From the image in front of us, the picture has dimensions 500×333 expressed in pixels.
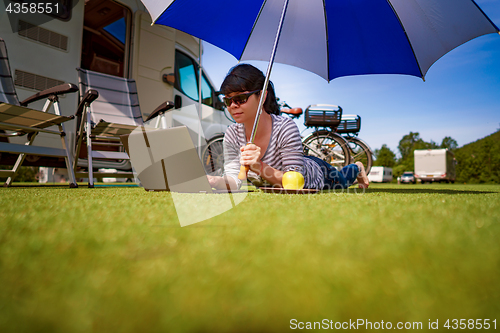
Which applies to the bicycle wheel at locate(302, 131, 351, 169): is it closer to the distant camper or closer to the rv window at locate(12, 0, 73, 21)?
the rv window at locate(12, 0, 73, 21)

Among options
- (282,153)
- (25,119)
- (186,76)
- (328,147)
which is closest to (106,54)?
(186,76)

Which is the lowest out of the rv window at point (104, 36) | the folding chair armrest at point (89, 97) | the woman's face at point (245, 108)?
the woman's face at point (245, 108)

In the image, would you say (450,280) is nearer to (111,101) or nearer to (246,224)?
(246,224)

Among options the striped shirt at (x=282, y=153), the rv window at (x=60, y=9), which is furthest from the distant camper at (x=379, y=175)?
the rv window at (x=60, y=9)

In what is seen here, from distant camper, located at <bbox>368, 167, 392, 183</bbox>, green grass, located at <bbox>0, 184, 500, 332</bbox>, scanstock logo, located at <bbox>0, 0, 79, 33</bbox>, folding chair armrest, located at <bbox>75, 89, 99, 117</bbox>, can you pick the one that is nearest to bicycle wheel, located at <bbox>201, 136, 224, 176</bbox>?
folding chair armrest, located at <bbox>75, 89, 99, 117</bbox>

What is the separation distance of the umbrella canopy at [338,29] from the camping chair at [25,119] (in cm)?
126

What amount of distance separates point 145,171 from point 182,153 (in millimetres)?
464

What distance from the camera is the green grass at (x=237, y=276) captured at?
0.91 ft

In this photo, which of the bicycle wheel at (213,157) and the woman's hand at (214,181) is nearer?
the woman's hand at (214,181)

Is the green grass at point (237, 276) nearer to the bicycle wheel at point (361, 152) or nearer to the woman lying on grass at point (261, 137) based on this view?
the woman lying on grass at point (261, 137)

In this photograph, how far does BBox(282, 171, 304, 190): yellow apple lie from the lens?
5.86 feet

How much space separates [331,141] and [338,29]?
3213 millimetres

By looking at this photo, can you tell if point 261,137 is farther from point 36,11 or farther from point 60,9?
point 60,9

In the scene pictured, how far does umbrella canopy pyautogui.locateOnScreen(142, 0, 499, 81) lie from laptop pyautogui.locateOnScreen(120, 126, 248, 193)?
3.13 feet
